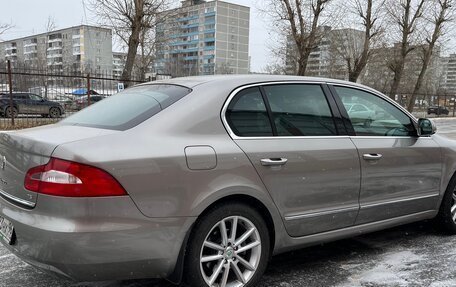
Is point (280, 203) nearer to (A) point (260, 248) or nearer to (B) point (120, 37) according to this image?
(A) point (260, 248)

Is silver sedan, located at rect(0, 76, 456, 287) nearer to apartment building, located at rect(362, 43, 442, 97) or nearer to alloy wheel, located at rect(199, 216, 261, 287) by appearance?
alloy wheel, located at rect(199, 216, 261, 287)

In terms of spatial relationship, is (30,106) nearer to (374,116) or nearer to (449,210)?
(374,116)

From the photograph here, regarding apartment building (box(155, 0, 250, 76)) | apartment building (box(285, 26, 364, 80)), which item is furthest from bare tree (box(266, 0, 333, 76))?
apartment building (box(155, 0, 250, 76))

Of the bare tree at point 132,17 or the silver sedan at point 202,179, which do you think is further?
the bare tree at point 132,17

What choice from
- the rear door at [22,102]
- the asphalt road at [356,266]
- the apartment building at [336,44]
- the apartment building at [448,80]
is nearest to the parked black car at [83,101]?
the rear door at [22,102]

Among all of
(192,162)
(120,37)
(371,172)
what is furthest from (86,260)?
(120,37)

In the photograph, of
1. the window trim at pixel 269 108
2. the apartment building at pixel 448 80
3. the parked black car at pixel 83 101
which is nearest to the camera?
the window trim at pixel 269 108

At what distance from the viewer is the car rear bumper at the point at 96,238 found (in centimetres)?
237

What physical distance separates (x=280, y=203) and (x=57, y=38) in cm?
11170

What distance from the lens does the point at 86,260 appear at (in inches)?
94.3

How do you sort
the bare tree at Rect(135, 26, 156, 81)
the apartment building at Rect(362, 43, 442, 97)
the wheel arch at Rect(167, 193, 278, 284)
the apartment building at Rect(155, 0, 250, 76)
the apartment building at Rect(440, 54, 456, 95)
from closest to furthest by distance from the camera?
the wheel arch at Rect(167, 193, 278, 284)
the bare tree at Rect(135, 26, 156, 81)
the apartment building at Rect(362, 43, 442, 97)
the apartment building at Rect(440, 54, 456, 95)
the apartment building at Rect(155, 0, 250, 76)

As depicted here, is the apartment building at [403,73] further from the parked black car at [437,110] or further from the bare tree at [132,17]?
the bare tree at [132,17]

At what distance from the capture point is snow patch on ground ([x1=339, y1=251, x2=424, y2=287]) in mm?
3271

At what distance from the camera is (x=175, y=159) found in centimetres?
262
